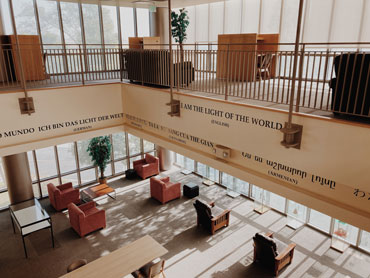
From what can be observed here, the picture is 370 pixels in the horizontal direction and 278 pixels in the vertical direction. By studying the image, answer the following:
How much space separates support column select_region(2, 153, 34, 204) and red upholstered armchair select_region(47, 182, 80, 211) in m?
0.72

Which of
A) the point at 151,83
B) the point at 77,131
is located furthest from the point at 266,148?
the point at 77,131

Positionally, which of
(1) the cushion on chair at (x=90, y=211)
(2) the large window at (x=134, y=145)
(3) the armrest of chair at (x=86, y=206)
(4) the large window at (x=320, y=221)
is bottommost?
(4) the large window at (x=320, y=221)

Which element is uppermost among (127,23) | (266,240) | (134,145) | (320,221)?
(127,23)

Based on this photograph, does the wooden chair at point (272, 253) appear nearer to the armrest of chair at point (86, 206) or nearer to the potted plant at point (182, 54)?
the potted plant at point (182, 54)

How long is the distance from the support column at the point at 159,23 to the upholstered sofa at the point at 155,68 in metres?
4.81

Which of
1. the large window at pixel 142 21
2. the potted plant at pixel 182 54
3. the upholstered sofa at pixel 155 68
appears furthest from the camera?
the large window at pixel 142 21

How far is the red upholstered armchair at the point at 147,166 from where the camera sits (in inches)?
494

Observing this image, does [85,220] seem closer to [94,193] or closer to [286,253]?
[94,193]

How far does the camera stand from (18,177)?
9.81 m

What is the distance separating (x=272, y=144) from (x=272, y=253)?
12.9 feet

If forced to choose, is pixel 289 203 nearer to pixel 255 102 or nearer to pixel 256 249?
pixel 256 249

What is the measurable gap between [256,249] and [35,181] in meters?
8.11

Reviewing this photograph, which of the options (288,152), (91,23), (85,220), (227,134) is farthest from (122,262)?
(91,23)

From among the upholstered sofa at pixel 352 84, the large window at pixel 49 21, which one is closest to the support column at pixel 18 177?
the large window at pixel 49 21
